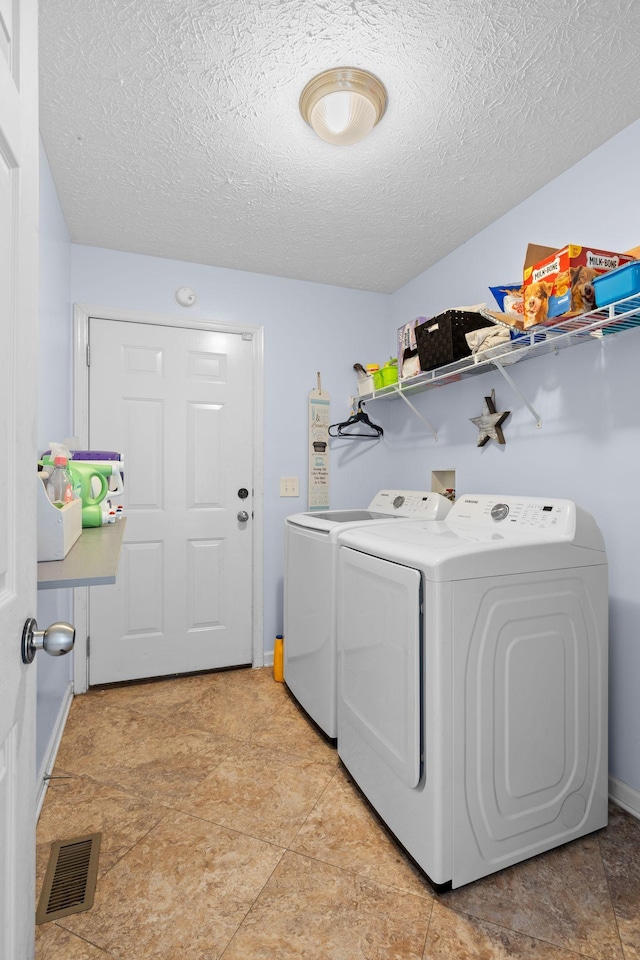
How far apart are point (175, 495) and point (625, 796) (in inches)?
94.2

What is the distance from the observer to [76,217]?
7.60 ft

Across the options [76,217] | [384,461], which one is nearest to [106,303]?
[76,217]

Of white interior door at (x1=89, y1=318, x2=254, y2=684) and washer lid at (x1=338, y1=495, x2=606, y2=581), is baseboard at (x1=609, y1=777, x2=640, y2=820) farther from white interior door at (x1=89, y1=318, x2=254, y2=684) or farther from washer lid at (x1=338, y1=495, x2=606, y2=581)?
white interior door at (x1=89, y1=318, x2=254, y2=684)

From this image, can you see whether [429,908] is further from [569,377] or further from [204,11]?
[204,11]

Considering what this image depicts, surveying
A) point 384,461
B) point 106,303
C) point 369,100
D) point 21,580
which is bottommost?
point 21,580

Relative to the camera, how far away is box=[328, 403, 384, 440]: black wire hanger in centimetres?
311

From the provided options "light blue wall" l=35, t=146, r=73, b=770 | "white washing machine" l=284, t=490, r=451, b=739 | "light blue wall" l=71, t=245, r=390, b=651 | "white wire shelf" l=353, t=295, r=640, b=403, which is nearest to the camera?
"white wire shelf" l=353, t=295, r=640, b=403

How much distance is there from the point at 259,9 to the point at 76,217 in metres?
1.44

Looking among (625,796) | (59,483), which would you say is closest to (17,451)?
(59,483)

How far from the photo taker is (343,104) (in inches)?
60.6

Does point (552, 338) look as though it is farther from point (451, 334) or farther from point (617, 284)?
point (451, 334)

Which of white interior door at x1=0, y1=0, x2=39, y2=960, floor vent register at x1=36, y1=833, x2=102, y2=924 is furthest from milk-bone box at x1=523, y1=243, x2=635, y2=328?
floor vent register at x1=36, y1=833, x2=102, y2=924

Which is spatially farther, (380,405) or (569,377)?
(380,405)

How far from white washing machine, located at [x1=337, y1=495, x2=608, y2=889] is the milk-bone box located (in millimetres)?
617
